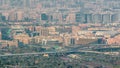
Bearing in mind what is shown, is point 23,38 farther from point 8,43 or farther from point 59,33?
point 59,33

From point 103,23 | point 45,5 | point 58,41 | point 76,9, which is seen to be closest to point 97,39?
point 58,41

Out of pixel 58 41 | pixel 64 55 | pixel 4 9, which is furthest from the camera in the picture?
pixel 4 9

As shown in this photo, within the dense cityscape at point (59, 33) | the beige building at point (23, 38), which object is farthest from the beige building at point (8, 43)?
the beige building at point (23, 38)

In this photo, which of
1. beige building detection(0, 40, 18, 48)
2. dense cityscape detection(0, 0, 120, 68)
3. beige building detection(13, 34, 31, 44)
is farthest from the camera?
beige building detection(13, 34, 31, 44)

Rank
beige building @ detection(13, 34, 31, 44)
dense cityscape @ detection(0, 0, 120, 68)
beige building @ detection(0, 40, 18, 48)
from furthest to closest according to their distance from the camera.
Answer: beige building @ detection(13, 34, 31, 44) → beige building @ detection(0, 40, 18, 48) → dense cityscape @ detection(0, 0, 120, 68)

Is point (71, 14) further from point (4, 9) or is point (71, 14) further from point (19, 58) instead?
point (19, 58)

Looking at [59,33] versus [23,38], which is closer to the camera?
[23,38]

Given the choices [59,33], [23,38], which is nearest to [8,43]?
[23,38]

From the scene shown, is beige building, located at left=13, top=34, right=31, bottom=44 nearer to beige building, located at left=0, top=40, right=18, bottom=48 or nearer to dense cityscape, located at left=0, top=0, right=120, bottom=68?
dense cityscape, located at left=0, top=0, right=120, bottom=68

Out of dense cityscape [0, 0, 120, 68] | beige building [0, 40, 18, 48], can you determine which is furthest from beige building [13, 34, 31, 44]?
beige building [0, 40, 18, 48]
